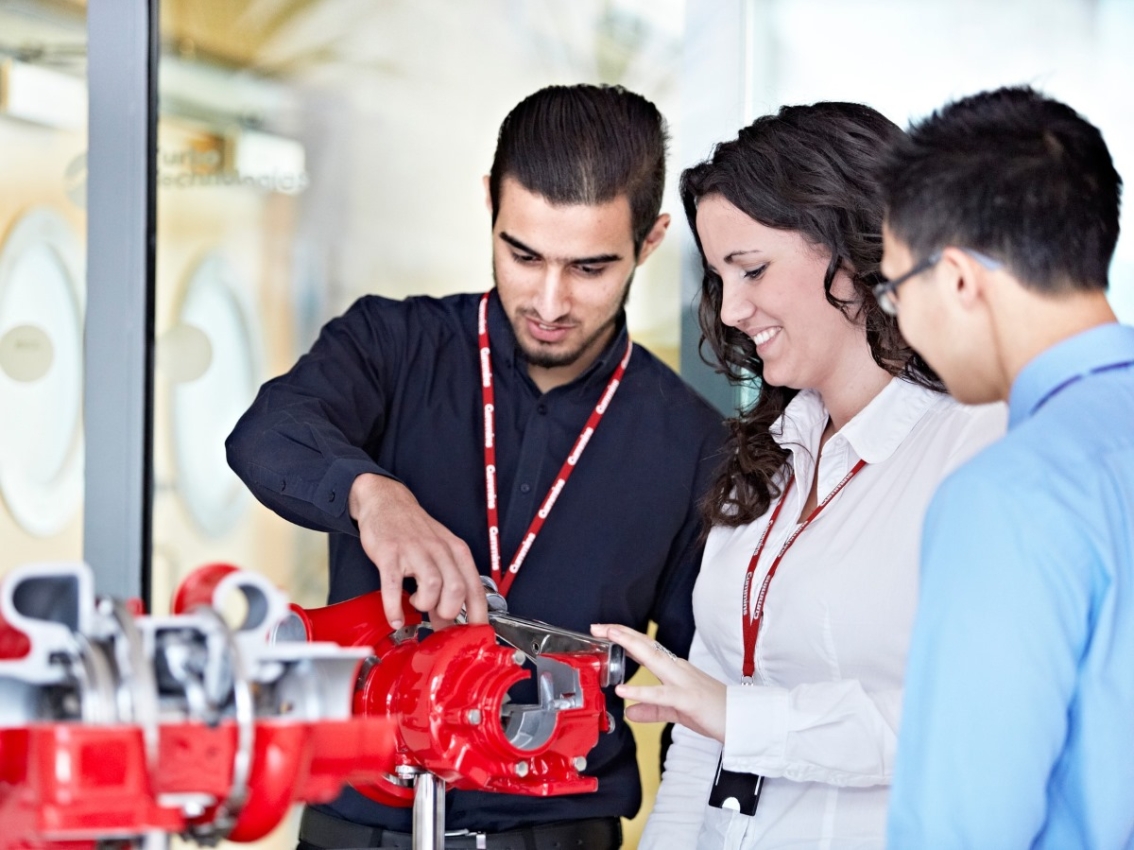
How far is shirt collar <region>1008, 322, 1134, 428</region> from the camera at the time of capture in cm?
126

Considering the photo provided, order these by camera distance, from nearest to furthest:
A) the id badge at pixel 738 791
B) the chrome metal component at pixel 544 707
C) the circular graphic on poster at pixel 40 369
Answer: the chrome metal component at pixel 544 707 → the id badge at pixel 738 791 → the circular graphic on poster at pixel 40 369

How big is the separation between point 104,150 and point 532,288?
1.18m

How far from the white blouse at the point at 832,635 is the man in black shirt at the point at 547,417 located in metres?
0.24

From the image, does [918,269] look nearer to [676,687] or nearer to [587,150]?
[676,687]

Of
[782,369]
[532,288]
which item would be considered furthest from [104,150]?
[782,369]

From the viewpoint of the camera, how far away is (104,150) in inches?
113

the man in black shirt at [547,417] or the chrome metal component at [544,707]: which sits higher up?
the man in black shirt at [547,417]

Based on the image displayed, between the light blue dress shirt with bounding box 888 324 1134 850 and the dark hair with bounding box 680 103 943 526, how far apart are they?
0.77 meters

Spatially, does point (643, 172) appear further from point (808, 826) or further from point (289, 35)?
point (289, 35)

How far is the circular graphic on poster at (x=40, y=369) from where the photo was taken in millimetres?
3750

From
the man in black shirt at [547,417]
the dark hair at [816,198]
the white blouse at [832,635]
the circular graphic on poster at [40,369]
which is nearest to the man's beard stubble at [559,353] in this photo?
the man in black shirt at [547,417]

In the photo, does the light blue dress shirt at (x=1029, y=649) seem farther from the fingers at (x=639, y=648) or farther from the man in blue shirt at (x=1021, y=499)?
A: the fingers at (x=639, y=648)

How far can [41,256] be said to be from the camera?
3.86 m

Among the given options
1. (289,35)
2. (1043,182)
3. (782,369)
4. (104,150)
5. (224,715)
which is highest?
(289,35)
